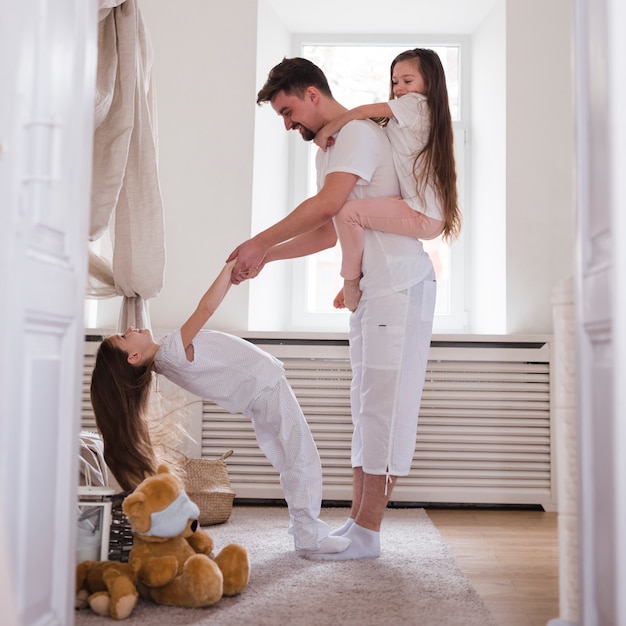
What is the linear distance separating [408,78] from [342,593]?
1.46 meters

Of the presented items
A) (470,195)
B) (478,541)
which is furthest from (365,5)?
(478,541)

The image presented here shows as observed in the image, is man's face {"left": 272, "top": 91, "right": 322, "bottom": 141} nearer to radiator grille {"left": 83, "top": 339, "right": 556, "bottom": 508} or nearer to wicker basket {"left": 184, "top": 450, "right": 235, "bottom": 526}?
radiator grille {"left": 83, "top": 339, "right": 556, "bottom": 508}

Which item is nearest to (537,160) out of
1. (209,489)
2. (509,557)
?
(509,557)

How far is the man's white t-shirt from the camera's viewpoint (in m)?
2.22

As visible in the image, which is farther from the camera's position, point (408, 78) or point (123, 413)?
point (408, 78)

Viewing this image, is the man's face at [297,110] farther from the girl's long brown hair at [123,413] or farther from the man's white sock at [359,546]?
the man's white sock at [359,546]

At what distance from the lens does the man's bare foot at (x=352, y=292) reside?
2.29 metres

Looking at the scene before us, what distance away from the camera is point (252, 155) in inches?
136

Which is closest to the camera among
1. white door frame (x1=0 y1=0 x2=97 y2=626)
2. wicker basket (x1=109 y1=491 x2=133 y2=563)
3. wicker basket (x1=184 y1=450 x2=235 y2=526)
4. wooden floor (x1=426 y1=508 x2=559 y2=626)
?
white door frame (x1=0 y1=0 x2=97 y2=626)

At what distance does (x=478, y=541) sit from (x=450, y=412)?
73 cm

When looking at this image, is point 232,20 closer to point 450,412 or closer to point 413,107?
point 413,107

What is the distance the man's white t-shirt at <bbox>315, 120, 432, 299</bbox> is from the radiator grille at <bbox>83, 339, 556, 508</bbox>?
40.1 inches

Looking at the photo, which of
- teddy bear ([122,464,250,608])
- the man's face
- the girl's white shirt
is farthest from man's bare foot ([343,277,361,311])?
teddy bear ([122,464,250,608])

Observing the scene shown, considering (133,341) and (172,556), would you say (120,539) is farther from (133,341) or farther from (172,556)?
(133,341)
